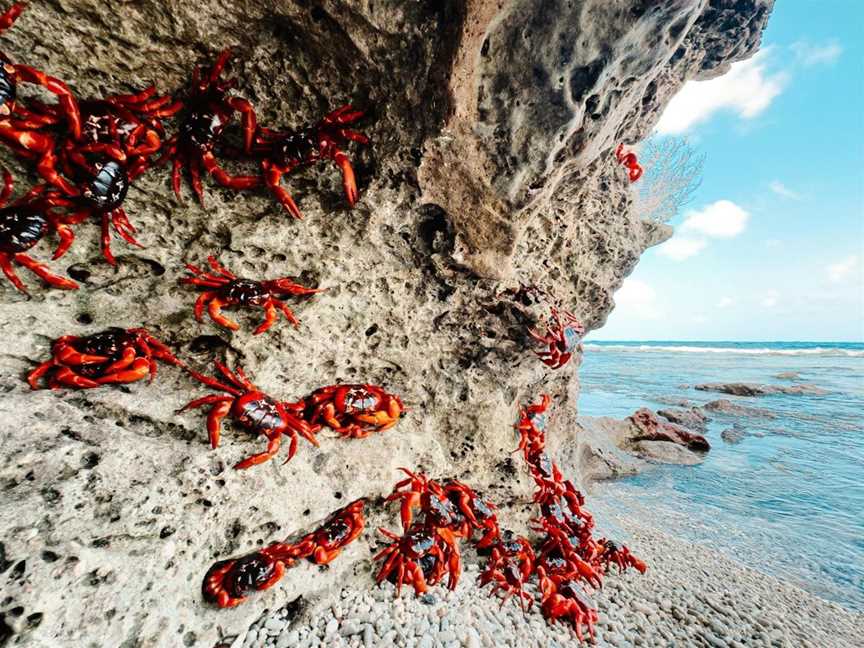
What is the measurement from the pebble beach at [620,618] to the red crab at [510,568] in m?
0.10

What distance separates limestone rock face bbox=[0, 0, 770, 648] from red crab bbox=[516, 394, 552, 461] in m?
1.30

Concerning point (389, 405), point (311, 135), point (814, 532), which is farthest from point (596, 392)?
point (311, 135)

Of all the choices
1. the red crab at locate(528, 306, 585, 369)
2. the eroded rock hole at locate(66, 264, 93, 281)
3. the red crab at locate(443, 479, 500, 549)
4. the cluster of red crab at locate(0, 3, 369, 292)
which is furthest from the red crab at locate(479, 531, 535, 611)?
the eroded rock hole at locate(66, 264, 93, 281)

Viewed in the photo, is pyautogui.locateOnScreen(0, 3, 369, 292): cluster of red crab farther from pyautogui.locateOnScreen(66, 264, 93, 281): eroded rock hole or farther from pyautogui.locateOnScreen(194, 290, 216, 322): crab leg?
pyautogui.locateOnScreen(194, 290, 216, 322): crab leg

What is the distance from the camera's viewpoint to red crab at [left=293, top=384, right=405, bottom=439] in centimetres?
265

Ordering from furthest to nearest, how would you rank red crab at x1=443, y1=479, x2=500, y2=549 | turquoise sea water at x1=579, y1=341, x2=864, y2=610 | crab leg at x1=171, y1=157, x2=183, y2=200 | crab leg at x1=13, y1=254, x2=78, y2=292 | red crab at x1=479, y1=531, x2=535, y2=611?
turquoise sea water at x1=579, y1=341, x2=864, y2=610, red crab at x1=443, y1=479, x2=500, y2=549, red crab at x1=479, y1=531, x2=535, y2=611, crab leg at x1=171, y1=157, x2=183, y2=200, crab leg at x1=13, y1=254, x2=78, y2=292

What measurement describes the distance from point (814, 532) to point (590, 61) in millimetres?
7620

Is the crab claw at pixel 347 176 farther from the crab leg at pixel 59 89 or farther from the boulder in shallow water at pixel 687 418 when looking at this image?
the boulder in shallow water at pixel 687 418

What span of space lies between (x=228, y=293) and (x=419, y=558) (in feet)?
8.10

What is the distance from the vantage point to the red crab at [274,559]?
2141 millimetres

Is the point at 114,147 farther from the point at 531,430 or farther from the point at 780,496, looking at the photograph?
the point at 780,496

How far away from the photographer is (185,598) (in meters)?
1.98

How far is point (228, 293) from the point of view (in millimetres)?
2316

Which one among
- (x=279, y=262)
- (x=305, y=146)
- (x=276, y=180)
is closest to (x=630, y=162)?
(x=305, y=146)
